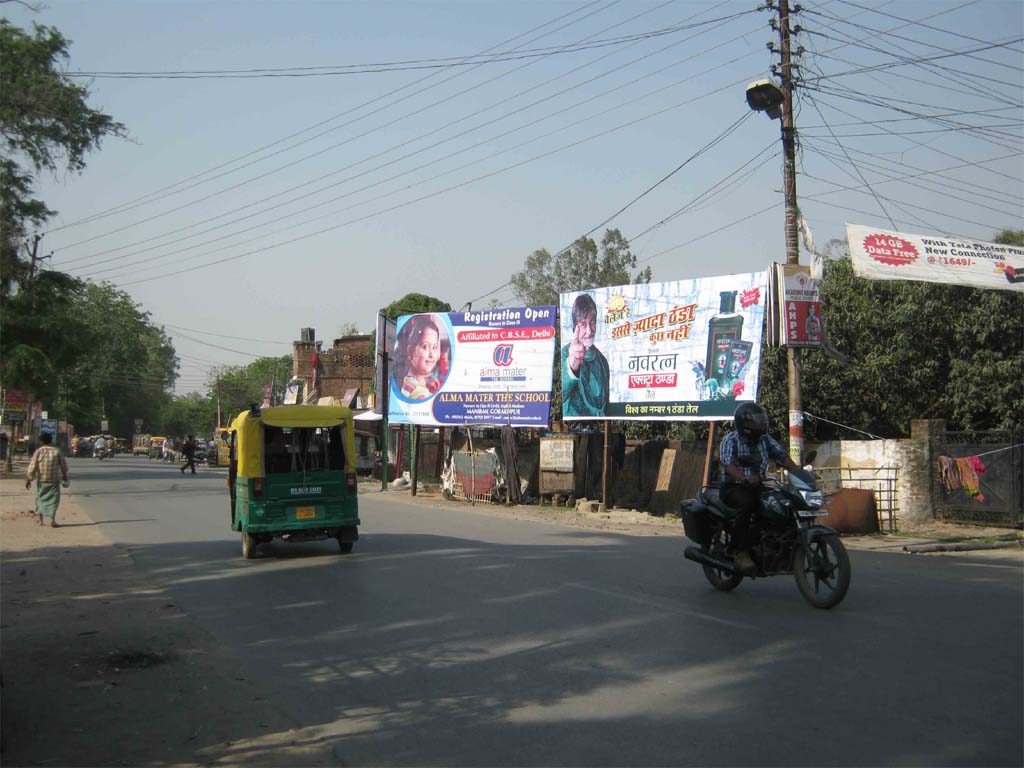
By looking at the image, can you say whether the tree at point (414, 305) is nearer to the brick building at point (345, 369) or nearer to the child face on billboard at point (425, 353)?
the brick building at point (345, 369)

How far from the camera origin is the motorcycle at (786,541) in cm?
812

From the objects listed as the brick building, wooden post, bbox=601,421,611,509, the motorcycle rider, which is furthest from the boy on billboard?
the brick building

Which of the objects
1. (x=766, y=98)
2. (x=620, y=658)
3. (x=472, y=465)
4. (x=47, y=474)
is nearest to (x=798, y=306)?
(x=766, y=98)

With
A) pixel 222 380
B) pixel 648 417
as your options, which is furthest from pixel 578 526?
pixel 222 380

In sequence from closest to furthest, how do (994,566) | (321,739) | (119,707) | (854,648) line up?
(321,739) < (119,707) < (854,648) < (994,566)

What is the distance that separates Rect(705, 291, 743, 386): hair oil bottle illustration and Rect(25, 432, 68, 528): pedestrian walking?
13617mm

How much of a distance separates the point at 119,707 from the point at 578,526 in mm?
13338

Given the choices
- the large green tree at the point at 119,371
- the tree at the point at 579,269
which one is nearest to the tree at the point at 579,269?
the tree at the point at 579,269

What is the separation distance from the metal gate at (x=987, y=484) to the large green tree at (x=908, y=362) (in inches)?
170

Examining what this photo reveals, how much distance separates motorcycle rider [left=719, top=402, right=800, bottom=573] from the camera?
8688 mm

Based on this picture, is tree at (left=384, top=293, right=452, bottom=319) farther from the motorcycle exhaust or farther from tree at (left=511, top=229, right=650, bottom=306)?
the motorcycle exhaust

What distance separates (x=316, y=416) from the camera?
43.0ft

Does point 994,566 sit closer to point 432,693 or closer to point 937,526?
point 937,526

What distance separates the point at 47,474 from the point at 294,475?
288 inches
